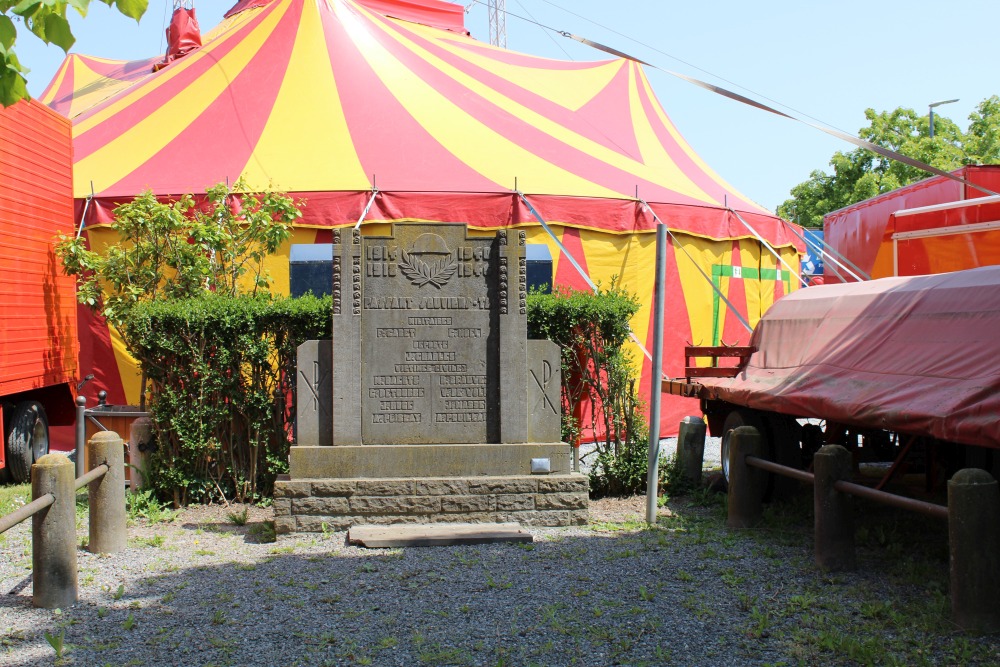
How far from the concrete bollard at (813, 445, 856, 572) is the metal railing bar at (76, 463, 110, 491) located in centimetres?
441

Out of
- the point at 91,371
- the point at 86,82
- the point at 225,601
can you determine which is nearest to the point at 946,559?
the point at 225,601

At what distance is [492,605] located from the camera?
5.10 m

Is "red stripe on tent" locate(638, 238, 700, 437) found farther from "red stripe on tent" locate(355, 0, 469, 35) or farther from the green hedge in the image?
"red stripe on tent" locate(355, 0, 469, 35)

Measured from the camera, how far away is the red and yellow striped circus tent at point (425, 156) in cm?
1109

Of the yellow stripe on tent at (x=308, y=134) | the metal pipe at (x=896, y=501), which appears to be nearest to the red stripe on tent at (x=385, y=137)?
the yellow stripe on tent at (x=308, y=134)

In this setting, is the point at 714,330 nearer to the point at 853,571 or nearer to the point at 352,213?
the point at 352,213

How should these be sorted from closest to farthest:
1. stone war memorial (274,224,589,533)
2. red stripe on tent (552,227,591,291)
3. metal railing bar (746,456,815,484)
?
metal railing bar (746,456,815,484), stone war memorial (274,224,589,533), red stripe on tent (552,227,591,291)

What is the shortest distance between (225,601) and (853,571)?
363cm

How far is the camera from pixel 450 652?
4.37 m

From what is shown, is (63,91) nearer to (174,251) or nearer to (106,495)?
(174,251)

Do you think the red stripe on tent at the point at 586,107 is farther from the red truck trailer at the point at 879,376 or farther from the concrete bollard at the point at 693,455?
the concrete bollard at the point at 693,455

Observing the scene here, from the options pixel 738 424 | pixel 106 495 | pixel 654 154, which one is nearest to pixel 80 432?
pixel 106 495

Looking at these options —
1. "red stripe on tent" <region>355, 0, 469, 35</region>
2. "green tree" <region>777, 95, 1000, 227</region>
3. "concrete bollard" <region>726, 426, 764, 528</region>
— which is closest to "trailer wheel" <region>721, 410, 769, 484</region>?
"concrete bollard" <region>726, 426, 764, 528</region>

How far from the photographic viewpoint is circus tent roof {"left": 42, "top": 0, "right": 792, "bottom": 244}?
1122 cm
